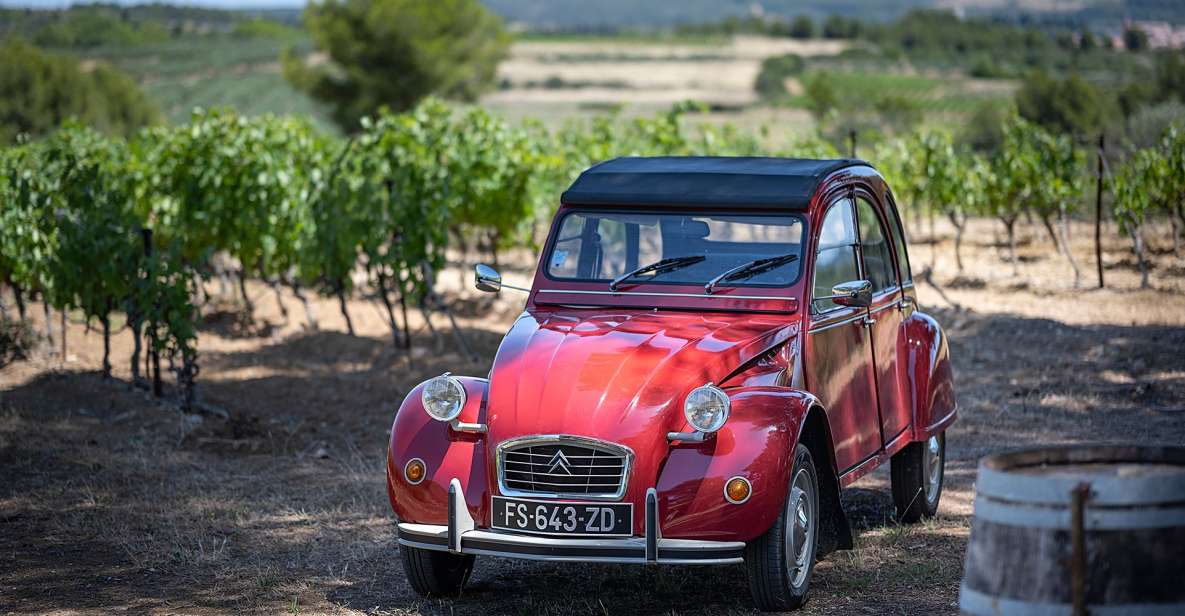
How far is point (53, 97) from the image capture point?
53031mm

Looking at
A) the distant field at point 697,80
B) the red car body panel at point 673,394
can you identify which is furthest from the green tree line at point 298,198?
the distant field at point 697,80

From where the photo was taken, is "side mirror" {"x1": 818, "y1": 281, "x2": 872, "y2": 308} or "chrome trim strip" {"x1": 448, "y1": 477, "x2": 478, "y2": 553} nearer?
"chrome trim strip" {"x1": 448, "y1": 477, "x2": 478, "y2": 553}

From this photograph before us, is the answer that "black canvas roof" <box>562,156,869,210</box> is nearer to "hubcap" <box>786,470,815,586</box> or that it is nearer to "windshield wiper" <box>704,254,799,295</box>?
"windshield wiper" <box>704,254,799,295</box>

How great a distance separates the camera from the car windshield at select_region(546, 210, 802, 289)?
19.9ft

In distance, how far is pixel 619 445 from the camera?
16.4 feet

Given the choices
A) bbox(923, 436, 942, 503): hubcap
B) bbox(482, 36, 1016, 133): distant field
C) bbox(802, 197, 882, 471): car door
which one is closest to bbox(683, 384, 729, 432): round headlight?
bbox(802, 197, 882, 471): car door

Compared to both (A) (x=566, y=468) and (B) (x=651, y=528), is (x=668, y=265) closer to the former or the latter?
(A) (x=566, y=468)

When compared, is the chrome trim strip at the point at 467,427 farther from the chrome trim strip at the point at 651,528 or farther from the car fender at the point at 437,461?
the chrome trim strip at the point at 651,528

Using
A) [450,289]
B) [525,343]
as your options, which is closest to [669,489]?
[525,343]

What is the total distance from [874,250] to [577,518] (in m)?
2.69

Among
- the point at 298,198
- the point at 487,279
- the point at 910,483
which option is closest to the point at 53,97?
the point at 298,198

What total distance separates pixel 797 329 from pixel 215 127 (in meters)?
10.8

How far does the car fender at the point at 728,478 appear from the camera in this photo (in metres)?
4.96

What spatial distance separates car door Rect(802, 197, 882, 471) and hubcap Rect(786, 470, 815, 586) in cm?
35
